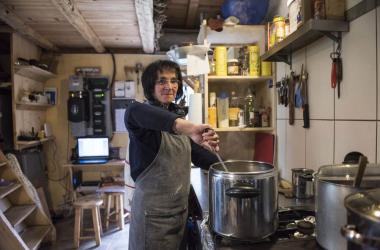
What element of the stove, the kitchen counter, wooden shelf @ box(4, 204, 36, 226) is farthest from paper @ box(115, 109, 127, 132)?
the stove

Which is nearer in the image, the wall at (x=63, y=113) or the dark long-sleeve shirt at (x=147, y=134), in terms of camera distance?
the dark long-sleeve shirt at (x=147, y=134)

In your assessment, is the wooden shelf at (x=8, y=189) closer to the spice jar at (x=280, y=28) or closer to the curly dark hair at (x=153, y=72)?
the curly dark hair at (x=153, y=72)

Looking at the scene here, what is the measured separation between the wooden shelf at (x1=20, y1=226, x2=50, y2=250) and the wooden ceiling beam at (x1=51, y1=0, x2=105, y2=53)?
188 cm

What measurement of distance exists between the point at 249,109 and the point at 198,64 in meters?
0.49

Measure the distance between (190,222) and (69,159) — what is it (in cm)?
262

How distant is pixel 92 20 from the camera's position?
2492mm

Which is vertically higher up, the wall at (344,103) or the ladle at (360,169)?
the wall at (344,103)

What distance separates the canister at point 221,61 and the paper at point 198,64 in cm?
8

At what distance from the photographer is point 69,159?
3.57 meters

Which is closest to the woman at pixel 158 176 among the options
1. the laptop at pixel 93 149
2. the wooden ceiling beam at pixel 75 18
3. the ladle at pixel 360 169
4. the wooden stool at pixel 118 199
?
the ladle at pixel 360 169

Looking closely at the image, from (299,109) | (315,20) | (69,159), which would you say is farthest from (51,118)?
(315,20)

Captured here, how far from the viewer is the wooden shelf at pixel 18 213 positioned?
223cm

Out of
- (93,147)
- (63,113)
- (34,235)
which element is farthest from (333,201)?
(63,113)

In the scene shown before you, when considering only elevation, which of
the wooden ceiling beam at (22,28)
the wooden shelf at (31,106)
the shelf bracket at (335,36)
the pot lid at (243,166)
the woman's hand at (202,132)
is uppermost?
the wooden ceiling beam at (22,28)
